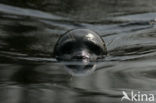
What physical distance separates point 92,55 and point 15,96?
1.73 meters

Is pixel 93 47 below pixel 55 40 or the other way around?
below

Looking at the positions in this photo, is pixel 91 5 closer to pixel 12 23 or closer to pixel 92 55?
pixel 12 23

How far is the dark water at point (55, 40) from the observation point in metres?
7.09

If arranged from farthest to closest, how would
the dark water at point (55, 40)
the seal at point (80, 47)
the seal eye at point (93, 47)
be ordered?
1. the seal eye at point (93, 47)
2. the seal at point (80, 47)
3. the dark water at point (55, 40)

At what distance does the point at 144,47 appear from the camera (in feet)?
30.3

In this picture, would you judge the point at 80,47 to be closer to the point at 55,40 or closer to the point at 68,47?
the point at 68,47

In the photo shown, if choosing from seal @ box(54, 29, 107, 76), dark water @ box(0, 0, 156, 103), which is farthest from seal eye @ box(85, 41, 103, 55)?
dark water @ box(0, 0, 156, 103)

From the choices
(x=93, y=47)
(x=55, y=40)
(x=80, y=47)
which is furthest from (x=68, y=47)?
(x=55, y=40)

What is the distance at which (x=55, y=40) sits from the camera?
379 inches

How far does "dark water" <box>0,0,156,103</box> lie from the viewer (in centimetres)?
709

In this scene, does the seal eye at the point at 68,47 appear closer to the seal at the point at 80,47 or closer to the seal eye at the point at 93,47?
the seal at the point at 80,47

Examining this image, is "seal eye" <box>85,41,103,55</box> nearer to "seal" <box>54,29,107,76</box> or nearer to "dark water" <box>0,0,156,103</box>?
"seal" <box>54,29,107,76</box>

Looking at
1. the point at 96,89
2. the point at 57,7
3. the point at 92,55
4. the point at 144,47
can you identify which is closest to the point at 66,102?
the point at 96,89

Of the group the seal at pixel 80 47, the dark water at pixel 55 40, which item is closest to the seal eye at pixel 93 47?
the seal at pixel 80 47
